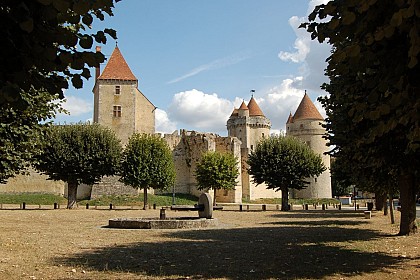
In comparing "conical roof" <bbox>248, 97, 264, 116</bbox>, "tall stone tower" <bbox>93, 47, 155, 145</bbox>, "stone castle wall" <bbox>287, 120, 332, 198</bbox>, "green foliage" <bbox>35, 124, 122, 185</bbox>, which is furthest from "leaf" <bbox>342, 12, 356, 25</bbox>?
"conical roof" <bbox>248, 97, 264, 116</bbox>

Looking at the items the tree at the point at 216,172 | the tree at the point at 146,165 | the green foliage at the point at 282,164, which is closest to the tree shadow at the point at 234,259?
the green foliage at the point at 282,164

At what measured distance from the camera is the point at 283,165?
3972 centimetres

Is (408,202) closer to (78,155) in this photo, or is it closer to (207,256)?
(207,256)

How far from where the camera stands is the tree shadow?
29.0 ft

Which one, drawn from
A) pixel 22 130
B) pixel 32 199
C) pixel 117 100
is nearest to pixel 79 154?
pixel 32 199

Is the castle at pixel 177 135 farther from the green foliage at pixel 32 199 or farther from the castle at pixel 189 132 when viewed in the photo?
the green foliage at pixel 32 199

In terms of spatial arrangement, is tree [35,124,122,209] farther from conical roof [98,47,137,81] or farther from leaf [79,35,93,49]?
leaf [79,35,93,49]

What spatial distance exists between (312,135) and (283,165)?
99.9ft

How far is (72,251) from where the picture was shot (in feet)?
38.5

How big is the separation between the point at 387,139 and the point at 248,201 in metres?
57.3

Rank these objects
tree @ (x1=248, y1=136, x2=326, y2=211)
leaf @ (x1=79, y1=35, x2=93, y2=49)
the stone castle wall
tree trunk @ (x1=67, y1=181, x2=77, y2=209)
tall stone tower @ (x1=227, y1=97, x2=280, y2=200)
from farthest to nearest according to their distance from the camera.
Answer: tall stone tower @ (x1=227, y1=97, x2=280, y2=200) < the stone castle wall < tree @ (x1=248, y1=136, x2=326, y2=211) < tree trunk @ (x1=67, y1=181, x2=77, y2=209) < leaf @ (x1=79, y1=35, x2=93, y2=49)

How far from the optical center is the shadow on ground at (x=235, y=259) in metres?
8.84

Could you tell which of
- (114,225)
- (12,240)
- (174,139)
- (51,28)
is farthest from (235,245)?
(174,139)

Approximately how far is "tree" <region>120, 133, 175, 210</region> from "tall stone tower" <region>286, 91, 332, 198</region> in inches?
1252
